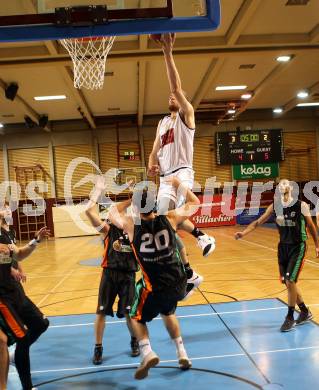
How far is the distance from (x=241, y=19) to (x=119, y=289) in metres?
8.36

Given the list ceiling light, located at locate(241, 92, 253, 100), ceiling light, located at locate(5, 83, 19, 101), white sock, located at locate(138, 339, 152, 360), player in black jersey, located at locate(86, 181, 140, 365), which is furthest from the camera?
ceiling light, located at locate(241, 92, 253, 100)

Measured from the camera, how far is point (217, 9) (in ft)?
13.8

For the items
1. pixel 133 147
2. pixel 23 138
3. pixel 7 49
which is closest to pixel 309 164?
pixel 133 147

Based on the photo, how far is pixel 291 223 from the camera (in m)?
5.98

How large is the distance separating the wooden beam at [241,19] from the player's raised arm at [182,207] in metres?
7.36

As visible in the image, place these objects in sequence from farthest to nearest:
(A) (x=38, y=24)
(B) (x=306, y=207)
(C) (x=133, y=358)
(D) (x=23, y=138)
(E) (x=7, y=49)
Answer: (D) (x=23, y=138) < (E) (x=7, y=49) < (B) (x=306, y=207) < (C) (x=133, y=358) < (A) (x=38, y=24)

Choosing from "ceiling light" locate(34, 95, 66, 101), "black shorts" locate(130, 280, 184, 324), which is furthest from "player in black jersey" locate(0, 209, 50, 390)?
"ceiling light" locate(34, 95, 66, 101)

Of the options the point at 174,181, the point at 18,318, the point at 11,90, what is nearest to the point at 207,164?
the point at 11,90

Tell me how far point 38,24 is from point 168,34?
47.8 inches

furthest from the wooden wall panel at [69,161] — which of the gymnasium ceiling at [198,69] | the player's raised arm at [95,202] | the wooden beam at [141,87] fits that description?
the player's raised arm at [95,202]

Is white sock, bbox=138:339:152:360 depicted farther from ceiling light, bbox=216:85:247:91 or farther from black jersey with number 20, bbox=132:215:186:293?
ceiling light, bbox=216:85:247:91

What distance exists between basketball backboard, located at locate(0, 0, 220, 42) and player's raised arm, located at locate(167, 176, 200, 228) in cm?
147

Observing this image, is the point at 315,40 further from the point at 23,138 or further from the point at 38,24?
the point at 23,138

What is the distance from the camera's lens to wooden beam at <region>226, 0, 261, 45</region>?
1041cm
